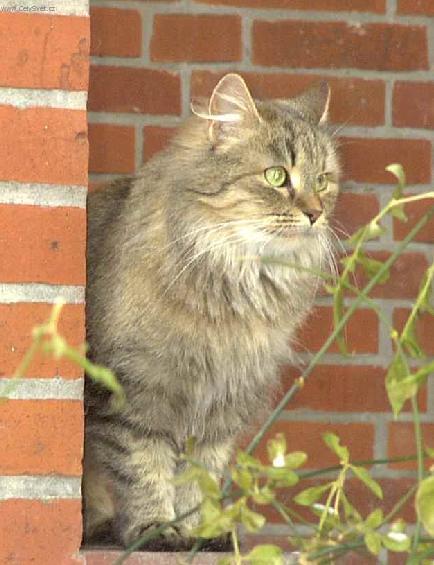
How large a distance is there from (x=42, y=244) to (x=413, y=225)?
1.28 meters

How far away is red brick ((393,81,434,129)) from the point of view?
292 cm

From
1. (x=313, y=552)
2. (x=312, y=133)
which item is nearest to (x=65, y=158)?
(x=312, y=133)

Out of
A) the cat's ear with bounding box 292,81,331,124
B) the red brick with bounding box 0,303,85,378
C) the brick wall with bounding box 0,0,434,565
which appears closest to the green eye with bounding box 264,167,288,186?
the cat's ear with bounding box 292,81,331,124

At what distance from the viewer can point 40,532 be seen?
1850 millimetres

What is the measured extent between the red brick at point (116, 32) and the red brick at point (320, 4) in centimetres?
16

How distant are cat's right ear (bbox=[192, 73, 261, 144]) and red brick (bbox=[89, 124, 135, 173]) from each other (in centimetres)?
56

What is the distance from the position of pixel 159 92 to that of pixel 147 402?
2.99 ft

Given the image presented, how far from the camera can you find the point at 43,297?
6.06 feet

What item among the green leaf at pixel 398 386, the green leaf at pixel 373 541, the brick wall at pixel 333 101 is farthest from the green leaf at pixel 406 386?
the brick wall at pixel 333 101

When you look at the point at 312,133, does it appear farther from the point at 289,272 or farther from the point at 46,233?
the point at 46,233

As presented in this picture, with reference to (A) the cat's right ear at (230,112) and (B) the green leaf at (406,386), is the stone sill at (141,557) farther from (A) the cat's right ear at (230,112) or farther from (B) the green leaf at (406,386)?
(B) the green leaf at (406,386)

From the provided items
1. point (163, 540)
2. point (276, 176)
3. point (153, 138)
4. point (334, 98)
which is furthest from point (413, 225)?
point (163, 540)

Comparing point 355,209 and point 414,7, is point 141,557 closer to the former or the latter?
point 355,209

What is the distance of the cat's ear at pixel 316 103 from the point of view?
2.42m
